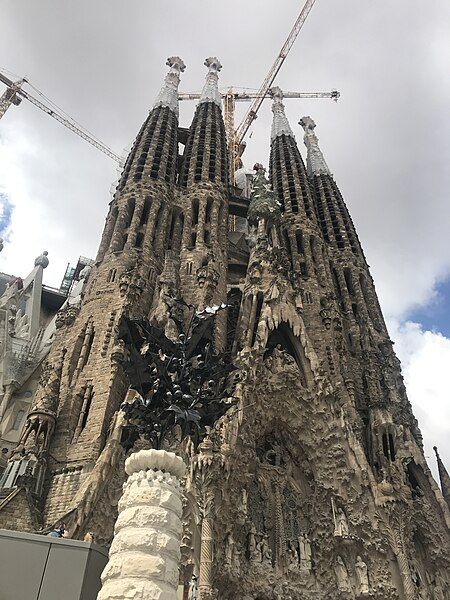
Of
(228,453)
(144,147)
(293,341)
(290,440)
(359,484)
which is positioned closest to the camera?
(228,453)

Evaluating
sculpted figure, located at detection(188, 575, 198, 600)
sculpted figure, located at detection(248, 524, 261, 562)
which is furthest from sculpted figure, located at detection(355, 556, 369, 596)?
sculpted figure, located at detection(188, 575, 198, 600)

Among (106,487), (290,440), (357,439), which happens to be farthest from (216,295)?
(106,487)

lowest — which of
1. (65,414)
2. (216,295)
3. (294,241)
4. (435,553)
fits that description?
(435,553)

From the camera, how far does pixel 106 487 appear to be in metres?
12.7

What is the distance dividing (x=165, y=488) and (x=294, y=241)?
2319cm

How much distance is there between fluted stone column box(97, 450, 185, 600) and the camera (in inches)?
220

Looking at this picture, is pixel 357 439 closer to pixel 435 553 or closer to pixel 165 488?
pixel 435 553

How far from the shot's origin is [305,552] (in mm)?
16141

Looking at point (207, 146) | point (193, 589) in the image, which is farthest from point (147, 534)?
point (207, 146)

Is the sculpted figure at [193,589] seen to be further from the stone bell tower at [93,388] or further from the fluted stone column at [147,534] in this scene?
the fluted stone column at [147,534]

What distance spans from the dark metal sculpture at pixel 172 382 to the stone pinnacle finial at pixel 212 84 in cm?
2965

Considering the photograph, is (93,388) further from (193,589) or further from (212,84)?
(212,84)

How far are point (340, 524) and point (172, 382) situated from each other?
1026cm

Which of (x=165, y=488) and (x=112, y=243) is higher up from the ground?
(x=112, y=243)
